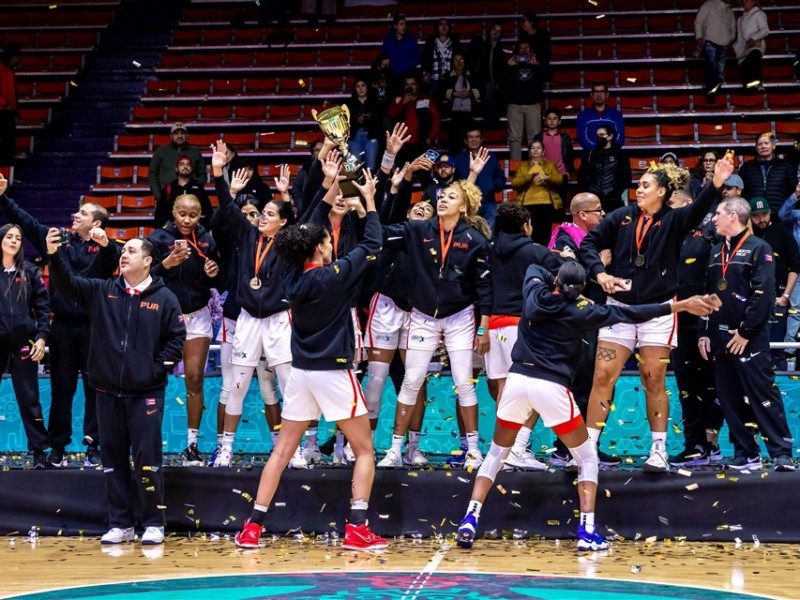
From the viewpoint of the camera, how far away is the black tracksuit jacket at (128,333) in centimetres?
778

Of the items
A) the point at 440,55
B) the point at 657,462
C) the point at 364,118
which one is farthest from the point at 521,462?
the point at 440,55

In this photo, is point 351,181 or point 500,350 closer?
point 351,181

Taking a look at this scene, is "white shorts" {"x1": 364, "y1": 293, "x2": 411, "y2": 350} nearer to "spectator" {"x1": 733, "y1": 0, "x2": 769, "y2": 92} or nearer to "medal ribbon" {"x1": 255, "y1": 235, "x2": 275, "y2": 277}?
"medal ribbon" {"x1": 255, "y1": 235, "x2": 275, "y2": 277}

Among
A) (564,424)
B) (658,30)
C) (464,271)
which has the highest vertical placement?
(658,30)

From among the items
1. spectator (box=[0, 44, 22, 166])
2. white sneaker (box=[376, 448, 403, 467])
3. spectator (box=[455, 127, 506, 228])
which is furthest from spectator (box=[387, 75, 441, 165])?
white sneaker (box=[376, 448, 403, 467])

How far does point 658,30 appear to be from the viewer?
16.9 m

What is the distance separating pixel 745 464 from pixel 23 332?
5.38 m

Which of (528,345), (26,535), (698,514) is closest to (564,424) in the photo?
(528,345)

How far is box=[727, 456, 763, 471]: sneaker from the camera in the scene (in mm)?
7953

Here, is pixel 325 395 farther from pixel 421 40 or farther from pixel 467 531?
pixel 421 40

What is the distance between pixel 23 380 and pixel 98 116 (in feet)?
29.2

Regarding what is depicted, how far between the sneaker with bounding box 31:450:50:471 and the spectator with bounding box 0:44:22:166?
757 cm

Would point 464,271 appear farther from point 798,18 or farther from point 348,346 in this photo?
point 798,18

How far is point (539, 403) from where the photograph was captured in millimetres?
7180
